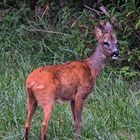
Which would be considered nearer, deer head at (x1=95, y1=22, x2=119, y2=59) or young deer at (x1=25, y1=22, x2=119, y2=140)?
young deer at (x1=25, y1=22, x2=119, y2=140)

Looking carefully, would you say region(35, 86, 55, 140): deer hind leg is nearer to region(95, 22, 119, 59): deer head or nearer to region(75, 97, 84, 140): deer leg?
region(75, 97, 84, 140): deer leg

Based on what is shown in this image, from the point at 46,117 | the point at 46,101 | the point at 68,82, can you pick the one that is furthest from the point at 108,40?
the point at 46,117

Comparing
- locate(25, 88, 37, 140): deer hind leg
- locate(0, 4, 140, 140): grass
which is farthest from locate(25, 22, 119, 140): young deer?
locate(0, 4, 140, 140): grass

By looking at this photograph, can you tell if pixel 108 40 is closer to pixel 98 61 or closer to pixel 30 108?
pixel 98 61

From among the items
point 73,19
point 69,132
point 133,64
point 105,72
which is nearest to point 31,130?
point 69,132

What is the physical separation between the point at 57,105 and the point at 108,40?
1.25 m

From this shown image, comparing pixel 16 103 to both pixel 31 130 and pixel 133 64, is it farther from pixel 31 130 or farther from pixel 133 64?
pixel 133 64

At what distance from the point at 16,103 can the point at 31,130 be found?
2.72 feet

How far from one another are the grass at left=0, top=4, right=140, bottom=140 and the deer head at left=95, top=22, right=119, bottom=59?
0.72 metres

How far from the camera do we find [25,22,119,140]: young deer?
7.11 meters

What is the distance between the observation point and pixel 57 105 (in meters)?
8.46

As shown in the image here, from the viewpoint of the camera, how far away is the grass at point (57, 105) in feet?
24.6

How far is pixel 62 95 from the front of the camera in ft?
24.0

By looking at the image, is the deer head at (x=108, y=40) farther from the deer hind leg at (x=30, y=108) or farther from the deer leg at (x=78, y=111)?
the deer hind leg at (x=30, y=108)
